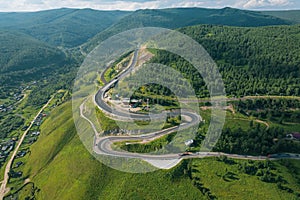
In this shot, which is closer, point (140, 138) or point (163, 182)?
point (163, 182)

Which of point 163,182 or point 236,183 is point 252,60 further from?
point 163,182

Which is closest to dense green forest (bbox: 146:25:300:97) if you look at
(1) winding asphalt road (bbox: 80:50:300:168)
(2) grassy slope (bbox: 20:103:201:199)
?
(1) winding asphalt road (bbox: 80:50:300:168)

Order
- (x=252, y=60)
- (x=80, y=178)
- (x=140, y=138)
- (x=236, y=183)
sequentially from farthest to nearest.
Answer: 1. (x=252, y=60)
2. (x=140, y=138)
3. (x=80, y=178)
4. (x=236, y=183)

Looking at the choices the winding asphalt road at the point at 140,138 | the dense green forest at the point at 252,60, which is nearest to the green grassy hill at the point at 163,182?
the winding asphalt road at the point at 140,138

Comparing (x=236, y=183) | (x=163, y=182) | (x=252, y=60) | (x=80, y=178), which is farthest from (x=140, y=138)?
(x=252, y=60)

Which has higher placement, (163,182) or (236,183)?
(236,183)

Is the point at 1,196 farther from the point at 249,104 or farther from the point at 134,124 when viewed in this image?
the point at 249,104
